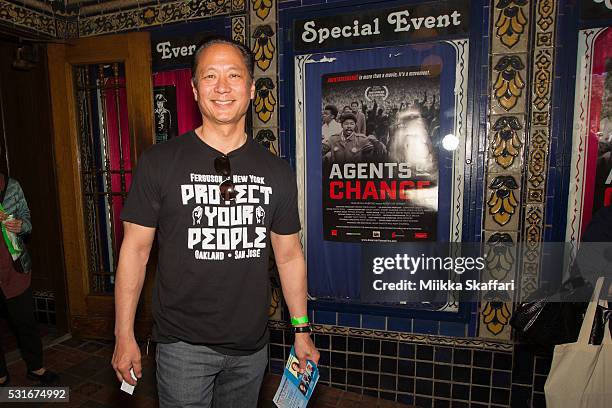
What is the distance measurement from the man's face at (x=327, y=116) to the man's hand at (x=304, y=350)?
1650 millimetres

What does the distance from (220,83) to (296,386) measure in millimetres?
1234

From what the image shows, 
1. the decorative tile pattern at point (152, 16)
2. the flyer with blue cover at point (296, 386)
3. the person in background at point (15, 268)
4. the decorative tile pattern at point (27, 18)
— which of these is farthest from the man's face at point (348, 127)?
the decorative tile pattern at point (27, 18)

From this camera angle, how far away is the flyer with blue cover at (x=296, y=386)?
1.53 m

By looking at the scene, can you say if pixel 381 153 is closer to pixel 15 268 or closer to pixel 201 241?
pixel 201 241

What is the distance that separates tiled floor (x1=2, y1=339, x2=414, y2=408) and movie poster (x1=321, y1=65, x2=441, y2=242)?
1.21m

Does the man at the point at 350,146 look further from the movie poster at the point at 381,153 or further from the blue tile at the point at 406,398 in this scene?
the blue tile at the point at 406,398

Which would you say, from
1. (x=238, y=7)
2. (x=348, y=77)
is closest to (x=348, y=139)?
(x=348, y=77)

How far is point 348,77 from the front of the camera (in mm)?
2789

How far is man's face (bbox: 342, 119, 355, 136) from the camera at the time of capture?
2.80m

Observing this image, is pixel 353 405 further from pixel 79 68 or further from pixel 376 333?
pixel 79 68

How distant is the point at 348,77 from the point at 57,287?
11.2ft

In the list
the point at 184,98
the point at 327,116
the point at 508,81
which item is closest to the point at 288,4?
the point at 327,116

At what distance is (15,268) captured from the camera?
282 centimetres

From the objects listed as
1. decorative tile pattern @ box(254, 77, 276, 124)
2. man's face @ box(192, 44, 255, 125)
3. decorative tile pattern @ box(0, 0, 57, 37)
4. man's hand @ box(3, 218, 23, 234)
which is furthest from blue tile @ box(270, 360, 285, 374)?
decorative tile pattern @ box(0, 0, 57, 37)
